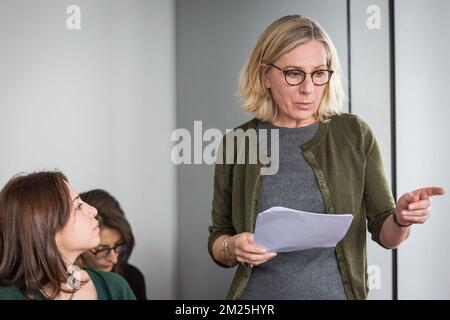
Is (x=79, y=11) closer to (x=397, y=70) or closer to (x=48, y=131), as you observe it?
(x=48, y=131)

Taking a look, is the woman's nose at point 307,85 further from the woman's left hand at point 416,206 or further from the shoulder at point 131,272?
the shoulder at point 131,272

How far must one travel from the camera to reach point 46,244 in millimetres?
1313

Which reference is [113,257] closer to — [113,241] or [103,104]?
[113,241]

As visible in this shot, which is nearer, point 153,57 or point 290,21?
point 290,21

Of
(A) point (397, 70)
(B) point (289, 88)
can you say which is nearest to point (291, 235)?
(B) point (289, 88)

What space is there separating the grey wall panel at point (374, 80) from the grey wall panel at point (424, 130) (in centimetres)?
4

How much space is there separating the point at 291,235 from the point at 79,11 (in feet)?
5.39

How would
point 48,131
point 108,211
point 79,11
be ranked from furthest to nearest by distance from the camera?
point 79,11
point 48,131
point 108,211

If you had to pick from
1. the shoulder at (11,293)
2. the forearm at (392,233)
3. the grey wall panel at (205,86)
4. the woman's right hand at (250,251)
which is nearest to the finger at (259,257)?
the woman's right hand at (250,251)

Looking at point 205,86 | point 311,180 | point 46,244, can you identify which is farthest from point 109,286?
point 205,86

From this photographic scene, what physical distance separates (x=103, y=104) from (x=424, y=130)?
4.26ft

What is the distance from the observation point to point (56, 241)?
4.41 feet

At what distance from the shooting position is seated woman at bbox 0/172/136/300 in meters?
1.29

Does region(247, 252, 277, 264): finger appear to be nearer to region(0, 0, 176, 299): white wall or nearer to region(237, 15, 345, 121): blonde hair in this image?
region(237, 15, 345, 121): blonde hair
